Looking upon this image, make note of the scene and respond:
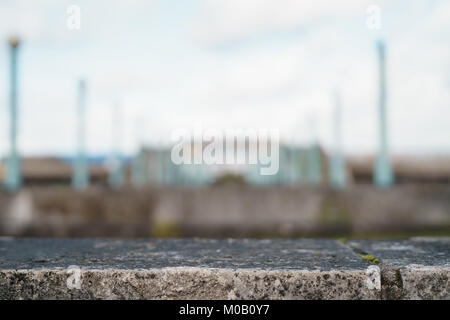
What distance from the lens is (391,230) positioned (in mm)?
5555

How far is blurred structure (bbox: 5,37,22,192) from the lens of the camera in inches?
243

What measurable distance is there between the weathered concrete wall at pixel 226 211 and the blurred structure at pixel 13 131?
432 mm

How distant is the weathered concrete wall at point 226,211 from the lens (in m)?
5.56

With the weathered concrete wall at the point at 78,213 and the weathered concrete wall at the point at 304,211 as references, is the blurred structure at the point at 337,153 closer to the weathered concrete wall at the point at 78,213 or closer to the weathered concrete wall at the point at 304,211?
the weathered concrete wall at the point at 304,211

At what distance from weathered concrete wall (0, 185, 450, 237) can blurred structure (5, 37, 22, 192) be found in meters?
0.43

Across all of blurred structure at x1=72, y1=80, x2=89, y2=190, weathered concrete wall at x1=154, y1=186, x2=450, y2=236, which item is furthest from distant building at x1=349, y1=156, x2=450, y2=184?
blurred structure at x1=72, y1=80, x2=89, y2=190

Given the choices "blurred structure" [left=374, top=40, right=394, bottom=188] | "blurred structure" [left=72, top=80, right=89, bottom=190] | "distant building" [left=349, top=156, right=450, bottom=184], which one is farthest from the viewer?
"distant building" [left=349, top=156, right=450, bottom=184]

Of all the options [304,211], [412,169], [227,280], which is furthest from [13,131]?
A: [412,169]

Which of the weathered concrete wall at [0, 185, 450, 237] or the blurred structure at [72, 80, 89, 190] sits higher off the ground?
the blurred structure at [72, 80, 89, 190]

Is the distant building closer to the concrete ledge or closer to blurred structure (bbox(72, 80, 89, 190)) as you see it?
blurred structure (bbox(72, 80, 89, 190))

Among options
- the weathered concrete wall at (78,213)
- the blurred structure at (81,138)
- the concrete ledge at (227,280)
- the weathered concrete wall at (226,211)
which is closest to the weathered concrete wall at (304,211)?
the weathered concrete wall at (226,211)

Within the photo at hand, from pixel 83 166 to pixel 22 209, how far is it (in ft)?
4.28

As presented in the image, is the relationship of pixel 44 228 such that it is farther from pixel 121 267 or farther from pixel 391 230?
pixel 121 267
